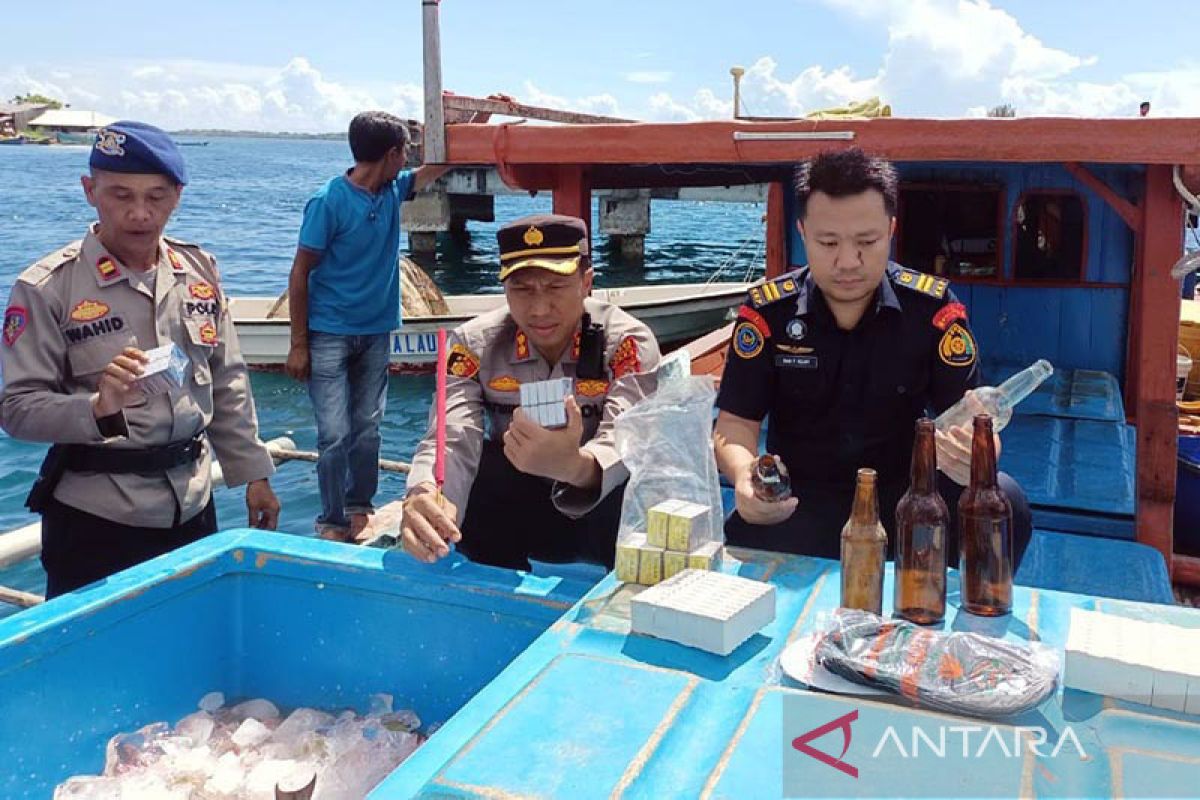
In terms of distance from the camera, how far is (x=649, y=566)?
2.29m

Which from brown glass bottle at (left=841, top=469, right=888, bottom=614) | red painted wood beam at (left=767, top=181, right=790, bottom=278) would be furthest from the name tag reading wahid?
red painted wood beam at (left=767, top=181, right=790, bottom=278)

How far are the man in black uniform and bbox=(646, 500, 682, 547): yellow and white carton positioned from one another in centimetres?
70

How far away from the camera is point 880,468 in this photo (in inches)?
129

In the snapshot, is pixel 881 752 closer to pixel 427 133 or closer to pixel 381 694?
pixel 381 694

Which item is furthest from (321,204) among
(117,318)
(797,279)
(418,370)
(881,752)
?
(418,370)

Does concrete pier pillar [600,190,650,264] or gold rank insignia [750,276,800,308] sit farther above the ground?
concrete pier pillar [600,190,650,264]

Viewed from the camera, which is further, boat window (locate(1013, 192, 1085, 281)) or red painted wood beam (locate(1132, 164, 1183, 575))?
boat window (locate(1013, 192, 1085, 281))

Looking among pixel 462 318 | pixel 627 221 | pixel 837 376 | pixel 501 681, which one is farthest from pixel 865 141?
pixel 627 221

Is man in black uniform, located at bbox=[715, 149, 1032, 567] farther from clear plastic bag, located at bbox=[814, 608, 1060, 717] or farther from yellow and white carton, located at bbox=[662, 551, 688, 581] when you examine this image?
clear plastic bag, located at bbox=[814, 608, 1060, 717]

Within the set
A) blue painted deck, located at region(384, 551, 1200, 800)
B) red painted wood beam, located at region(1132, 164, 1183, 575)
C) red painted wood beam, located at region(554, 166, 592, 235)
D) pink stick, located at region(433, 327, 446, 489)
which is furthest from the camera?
red painted wood beam, located at region(554, 166, 592, 235)

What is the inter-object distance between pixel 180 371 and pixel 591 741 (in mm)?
1807

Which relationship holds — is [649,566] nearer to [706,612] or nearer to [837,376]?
[706,612]

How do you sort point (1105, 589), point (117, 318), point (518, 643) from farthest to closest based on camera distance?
point (1105, 589) < point (117, 318) < point (518, 643)

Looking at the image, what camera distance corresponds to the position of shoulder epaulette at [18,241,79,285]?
294 centimetres
